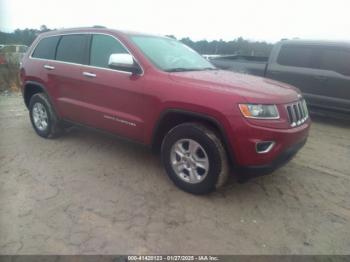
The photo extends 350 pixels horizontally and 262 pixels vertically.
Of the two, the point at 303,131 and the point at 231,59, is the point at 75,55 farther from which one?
the point at 231,59

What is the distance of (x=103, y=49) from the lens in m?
4.41

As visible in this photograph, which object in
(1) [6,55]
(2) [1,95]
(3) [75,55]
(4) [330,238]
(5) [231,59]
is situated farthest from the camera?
(1) [6,55]

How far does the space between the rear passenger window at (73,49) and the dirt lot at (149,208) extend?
1333 mm

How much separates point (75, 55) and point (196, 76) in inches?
77.6

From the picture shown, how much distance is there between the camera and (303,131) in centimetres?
361

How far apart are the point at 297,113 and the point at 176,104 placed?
4.36 feet

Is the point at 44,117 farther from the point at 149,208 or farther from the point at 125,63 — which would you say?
the point at 149,208

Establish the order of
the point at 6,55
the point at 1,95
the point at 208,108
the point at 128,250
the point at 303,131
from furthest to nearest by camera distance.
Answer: the point at 6,55 < the point at 1,95 < the point at 303,131 < the point at 208,108 < the point at 128,250

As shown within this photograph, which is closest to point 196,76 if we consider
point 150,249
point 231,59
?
point 150,249

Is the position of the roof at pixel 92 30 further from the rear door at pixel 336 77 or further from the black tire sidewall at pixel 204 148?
the rear door at pixel 336 77

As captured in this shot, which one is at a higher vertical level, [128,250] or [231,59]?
[231,59]

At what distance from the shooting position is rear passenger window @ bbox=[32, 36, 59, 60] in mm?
5133

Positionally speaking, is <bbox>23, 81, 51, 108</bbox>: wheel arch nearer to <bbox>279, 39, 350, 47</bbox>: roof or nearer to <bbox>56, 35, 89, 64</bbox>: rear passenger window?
<bbox>56, 35, 89, 64</bbox>: rear passenger window

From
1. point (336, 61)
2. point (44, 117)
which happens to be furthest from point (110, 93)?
point (336, 61)
